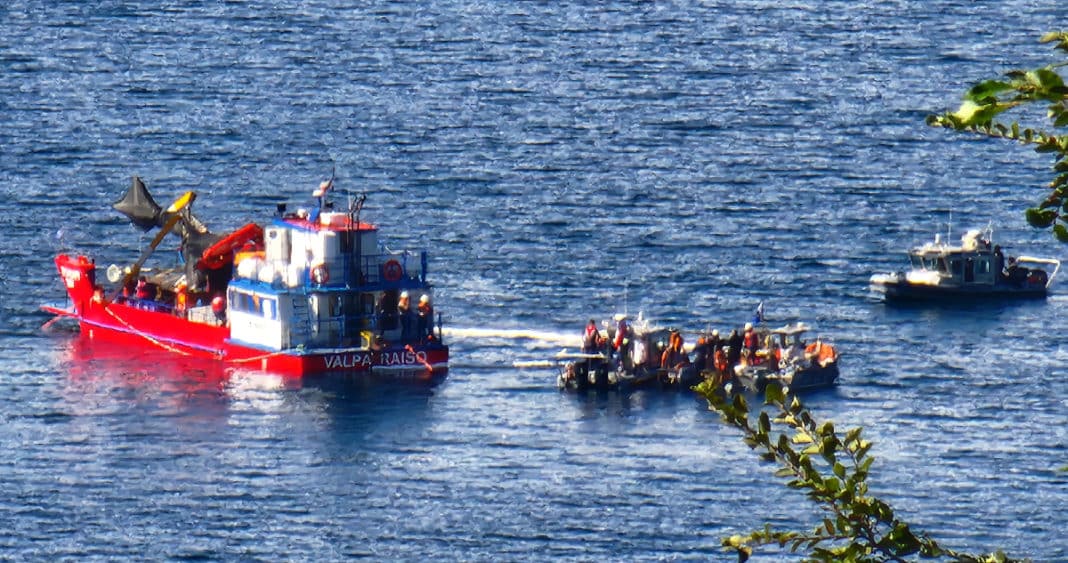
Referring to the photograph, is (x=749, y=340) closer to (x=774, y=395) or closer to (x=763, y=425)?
(x=763, y=425)

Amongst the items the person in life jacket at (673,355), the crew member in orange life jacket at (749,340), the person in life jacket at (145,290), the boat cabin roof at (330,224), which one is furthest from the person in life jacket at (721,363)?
the person in life jacket at (145,290)

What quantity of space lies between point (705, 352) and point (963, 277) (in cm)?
2257

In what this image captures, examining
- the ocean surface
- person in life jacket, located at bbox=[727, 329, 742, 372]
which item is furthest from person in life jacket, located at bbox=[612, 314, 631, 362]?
person in life jacket, located at bbox=[727, 329, 742, 372]

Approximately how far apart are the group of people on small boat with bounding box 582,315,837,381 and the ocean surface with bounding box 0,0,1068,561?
5.85 feet

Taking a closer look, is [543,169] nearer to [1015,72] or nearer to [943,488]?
[943,488]

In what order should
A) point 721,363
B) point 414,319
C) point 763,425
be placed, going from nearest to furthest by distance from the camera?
1. point 763,425
2. point 721,363
3. point 414,319

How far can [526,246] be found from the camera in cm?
10388

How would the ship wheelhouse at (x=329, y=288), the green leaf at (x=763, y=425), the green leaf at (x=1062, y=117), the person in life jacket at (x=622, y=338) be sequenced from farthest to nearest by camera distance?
the ship wheelhouse at (x=329, y=288)
the person in life jacket at (x=622, y=338)
the green leaf at (x=763, y=425)
the green leaf at (x=1062, y=117)

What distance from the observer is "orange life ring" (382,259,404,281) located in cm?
7794

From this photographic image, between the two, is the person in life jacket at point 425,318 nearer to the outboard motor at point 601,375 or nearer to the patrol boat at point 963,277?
the outboard motor at point 601,375

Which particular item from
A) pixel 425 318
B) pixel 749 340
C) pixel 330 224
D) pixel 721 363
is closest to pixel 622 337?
pixel 721 363

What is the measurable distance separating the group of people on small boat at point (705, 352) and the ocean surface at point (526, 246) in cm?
178

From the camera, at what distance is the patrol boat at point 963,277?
93.2 meters

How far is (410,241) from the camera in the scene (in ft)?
348
